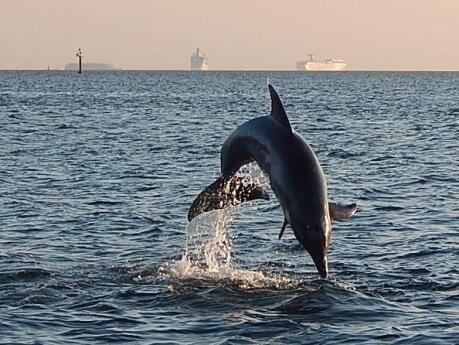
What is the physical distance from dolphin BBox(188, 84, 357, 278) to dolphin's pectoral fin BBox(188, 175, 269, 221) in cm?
48

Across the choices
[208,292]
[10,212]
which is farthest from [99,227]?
[208,292]

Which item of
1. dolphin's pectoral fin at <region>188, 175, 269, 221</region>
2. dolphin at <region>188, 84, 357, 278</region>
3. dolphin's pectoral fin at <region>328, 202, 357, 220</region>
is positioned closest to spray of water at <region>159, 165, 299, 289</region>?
dolphin's pectoral fin at <region>188, 175, 269, 221</region>

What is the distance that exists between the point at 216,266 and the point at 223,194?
380 cm

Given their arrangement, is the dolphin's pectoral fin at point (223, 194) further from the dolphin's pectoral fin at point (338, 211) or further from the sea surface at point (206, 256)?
the dolphin's pectoral fin at point (338, 211)

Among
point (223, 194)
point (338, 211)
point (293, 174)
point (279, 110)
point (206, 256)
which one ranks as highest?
point (279, 110)

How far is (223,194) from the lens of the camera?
1524cm

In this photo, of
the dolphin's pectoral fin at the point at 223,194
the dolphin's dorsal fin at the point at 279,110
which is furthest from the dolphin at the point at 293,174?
the dolphin's pectoral fin at the point at 223,194

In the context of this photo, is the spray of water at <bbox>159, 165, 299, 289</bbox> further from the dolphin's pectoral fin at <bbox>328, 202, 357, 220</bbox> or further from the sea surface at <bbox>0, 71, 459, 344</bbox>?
the dolphin's pectoral fin at <bbox>328, 202, 357, 220</bbox>

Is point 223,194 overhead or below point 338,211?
below

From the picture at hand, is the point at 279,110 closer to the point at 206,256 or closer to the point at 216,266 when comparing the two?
the point at 216,266

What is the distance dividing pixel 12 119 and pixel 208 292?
1974 inches

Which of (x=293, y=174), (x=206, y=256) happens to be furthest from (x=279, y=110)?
(x=206, y=256)

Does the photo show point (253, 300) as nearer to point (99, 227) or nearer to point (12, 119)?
point (99, 227)

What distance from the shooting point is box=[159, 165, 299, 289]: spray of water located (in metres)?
17.2
